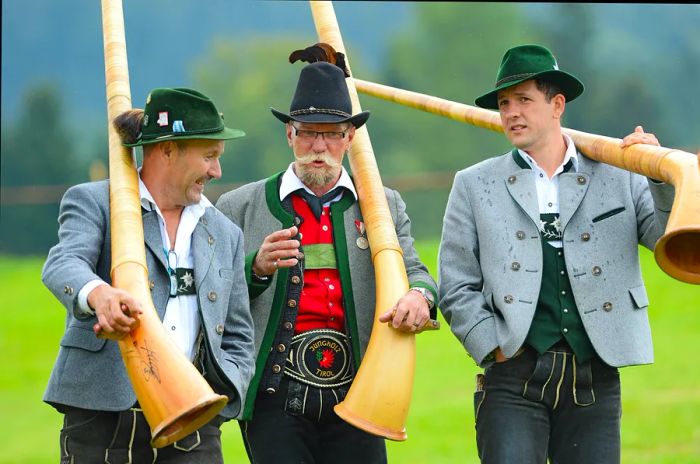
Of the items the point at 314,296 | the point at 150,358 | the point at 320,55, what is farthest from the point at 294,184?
the point at 150,358

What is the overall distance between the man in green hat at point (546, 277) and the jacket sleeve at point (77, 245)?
159 centimetres

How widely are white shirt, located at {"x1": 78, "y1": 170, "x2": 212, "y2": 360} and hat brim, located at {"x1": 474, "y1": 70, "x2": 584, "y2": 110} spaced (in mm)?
1459

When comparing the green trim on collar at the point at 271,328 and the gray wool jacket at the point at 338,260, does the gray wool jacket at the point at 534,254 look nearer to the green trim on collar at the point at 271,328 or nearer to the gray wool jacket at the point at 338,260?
the gray wool jacket at the point at 338,260

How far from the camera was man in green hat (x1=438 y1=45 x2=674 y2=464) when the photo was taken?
5520 millimetres

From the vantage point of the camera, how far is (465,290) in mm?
5668

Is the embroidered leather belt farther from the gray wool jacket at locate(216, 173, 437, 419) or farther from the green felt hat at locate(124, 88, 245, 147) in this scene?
the green felt hat at locate(124, 88, 245, 147)

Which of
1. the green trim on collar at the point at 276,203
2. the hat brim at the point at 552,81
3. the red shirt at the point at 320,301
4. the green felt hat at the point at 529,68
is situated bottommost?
the red shirt at the point at 320,301

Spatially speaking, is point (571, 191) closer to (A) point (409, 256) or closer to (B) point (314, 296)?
(A) point (409, 256)

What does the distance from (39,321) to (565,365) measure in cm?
1692

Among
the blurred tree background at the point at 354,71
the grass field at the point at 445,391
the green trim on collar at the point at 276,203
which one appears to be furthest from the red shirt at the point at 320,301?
the blurred tree background at the point at 354,71

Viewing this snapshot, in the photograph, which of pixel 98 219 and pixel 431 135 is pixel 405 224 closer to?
pixel 98 219

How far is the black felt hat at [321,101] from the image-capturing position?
5688mm
